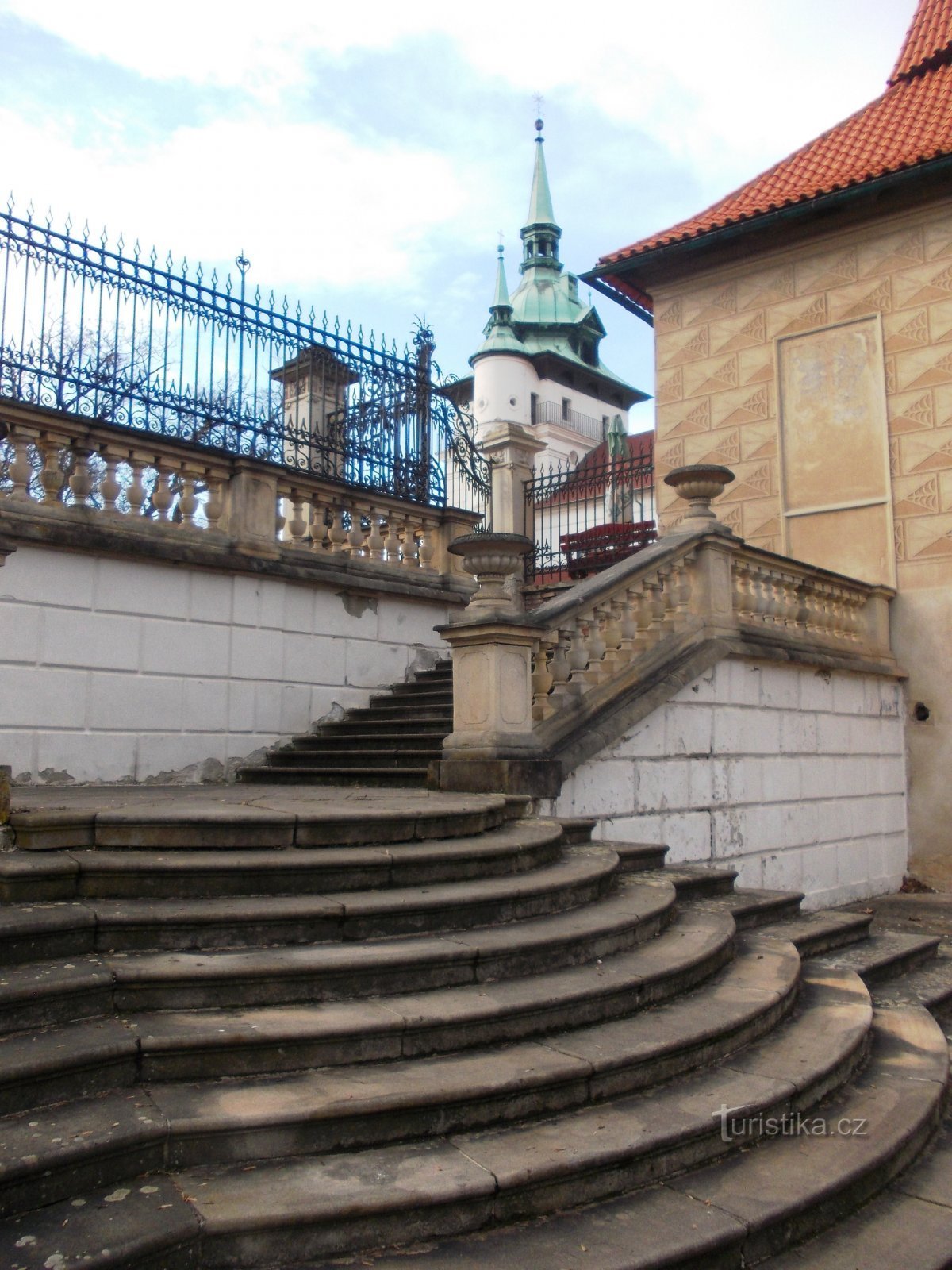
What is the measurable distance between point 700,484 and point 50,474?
5348mm

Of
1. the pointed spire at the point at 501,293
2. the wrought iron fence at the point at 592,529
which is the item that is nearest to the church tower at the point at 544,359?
the pointed spire at the point at 501,293

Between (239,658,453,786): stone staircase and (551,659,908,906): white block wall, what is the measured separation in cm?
137

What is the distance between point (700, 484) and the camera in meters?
8.81

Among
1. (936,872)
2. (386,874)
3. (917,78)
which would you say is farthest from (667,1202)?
(917,78)

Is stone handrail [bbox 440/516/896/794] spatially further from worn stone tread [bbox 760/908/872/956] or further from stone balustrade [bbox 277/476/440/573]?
stone balustrade [bbox 277/476/440/573]

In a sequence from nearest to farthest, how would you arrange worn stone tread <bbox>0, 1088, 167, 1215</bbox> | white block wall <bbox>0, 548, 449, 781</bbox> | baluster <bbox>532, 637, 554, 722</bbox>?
1. worn stone tread <bbox>0, 1088, 167, 1215</bbox>
2. baluster <bbox>532, 637, 554, 722</bbox>
3. white block wall <bbox>0, 548, 449, 781</bbox>

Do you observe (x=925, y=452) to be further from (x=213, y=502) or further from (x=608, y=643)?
(x=213, y=502)

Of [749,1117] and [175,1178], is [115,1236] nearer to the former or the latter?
[175,1178]

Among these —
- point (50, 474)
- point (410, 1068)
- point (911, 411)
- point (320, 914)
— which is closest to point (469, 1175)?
point (410, 1068)

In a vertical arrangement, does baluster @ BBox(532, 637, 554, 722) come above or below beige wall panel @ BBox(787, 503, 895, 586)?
below

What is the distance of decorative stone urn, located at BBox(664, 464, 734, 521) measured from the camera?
873cm

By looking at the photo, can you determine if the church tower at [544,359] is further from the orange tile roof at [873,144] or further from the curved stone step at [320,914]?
the curved stone step at [320,914]

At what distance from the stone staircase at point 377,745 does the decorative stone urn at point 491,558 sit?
4.03 feet

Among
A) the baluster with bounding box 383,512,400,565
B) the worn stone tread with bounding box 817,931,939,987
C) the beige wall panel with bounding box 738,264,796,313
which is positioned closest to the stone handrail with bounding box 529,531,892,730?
the worn stone tread with bounding box 817,931,939,987
